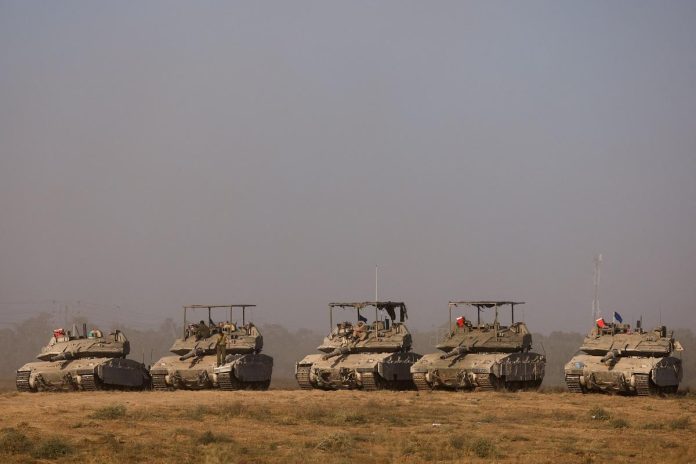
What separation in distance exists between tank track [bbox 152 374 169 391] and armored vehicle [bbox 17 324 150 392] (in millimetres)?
712

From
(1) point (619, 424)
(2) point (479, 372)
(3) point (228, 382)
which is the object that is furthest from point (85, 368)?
(1) point (619, 424)

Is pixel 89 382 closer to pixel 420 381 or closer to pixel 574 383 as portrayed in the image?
pixel 420 381

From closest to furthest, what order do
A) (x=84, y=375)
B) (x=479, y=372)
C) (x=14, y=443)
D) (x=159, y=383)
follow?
(x=14, y=443)
(x=479, y=372)
(x=84, y=375)
(x=159, y=383)

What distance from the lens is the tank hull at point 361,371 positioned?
138ft

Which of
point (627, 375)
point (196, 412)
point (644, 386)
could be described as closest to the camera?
point (196, 412)

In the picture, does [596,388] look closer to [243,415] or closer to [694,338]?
[243,415]

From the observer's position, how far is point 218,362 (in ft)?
145

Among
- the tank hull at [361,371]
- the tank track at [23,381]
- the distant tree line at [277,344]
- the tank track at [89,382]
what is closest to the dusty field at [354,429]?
the tank hull at [361,371]

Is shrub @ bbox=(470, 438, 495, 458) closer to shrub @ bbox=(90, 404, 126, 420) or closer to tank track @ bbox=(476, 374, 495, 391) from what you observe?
shrub @ bbox=(90, 404, 126, 420)

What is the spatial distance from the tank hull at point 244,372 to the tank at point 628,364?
12.5 meters

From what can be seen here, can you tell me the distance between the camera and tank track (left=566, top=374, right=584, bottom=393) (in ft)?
129

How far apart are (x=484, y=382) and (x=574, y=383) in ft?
10.4

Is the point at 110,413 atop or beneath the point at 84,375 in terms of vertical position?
beneath

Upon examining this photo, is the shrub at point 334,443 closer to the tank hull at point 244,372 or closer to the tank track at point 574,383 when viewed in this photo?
the tank track at point 574,383
